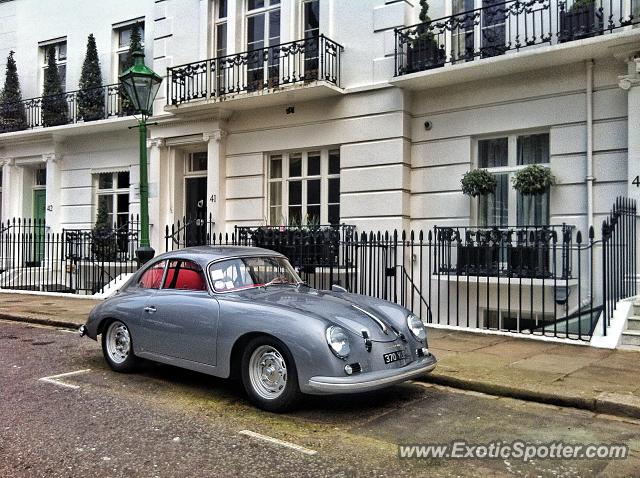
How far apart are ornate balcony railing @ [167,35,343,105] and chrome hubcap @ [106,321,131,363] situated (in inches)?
305

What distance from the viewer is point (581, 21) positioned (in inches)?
421

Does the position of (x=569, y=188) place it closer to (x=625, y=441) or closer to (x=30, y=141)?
(x=625, y=441)

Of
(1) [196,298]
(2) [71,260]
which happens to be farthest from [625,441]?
(2) [71,260]

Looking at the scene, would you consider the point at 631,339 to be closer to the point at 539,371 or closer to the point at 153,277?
the point at 539,371

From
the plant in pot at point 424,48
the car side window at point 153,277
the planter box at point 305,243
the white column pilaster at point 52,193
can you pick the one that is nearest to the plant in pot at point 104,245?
the white column pilaster at point 52,193

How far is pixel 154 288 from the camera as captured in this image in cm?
723

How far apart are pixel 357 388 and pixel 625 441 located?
2.24 m

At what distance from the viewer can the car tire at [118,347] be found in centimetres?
721

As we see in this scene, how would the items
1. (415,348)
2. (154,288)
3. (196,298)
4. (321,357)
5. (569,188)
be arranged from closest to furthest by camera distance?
(321,357)
(415,348)
(196,298)
(154,288)
(569,188)

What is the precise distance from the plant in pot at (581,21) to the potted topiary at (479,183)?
2.73 m

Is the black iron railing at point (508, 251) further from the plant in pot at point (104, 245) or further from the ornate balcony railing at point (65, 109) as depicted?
the ornate balcony railing at point (65, 109)

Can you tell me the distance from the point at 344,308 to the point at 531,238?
5.65 meters

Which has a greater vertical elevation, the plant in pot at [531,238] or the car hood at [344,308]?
the plant in pot at [531,238]

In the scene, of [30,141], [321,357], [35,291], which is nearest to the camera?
[321,357]
